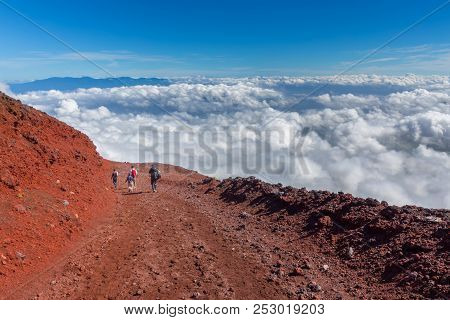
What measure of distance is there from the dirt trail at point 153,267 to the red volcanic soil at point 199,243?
0.12ft

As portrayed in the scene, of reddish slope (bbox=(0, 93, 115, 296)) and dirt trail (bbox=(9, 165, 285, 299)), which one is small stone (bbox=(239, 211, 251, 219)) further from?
reddish slope (bbox=(0, 93, 115, 296))

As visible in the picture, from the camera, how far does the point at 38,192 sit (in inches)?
586

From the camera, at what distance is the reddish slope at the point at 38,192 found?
1060 centimetres

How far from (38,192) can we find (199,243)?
7050mm

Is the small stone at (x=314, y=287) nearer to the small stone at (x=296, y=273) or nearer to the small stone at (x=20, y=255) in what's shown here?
the small stone at (x=296, y=273)

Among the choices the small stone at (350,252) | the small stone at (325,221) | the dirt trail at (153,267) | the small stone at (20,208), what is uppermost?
the small stone at (20,208)

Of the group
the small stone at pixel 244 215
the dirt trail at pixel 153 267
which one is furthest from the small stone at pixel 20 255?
the small stone at pixel 244 215

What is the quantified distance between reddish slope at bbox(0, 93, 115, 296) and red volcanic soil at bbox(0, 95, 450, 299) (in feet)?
0.18

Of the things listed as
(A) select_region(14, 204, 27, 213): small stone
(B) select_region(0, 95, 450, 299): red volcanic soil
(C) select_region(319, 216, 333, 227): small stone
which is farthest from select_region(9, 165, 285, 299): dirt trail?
(C) select_region(319, 216, 333, 227): small stone

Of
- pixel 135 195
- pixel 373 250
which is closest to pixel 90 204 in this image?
pixel 135 195

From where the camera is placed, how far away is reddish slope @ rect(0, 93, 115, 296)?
34.8 ft

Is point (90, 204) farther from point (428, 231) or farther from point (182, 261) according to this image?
point (428, 231)

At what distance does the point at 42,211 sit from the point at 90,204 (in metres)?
4.14

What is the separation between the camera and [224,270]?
34.3 feet
